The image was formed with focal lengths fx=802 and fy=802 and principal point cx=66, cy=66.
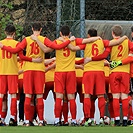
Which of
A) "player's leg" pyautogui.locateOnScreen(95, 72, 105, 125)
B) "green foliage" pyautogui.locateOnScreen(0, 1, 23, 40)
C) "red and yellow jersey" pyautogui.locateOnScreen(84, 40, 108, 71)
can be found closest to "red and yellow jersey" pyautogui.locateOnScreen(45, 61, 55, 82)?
"red and yellow jersey" pyautogui.locateOnScreen(84, 40, 108, 71)

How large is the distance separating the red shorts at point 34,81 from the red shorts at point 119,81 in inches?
57.2

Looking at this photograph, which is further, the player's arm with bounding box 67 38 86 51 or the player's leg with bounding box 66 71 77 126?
the player's leg with bounding box 66 71 77 126

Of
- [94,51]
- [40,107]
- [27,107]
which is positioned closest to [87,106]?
[40,107]

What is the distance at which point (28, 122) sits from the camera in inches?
656

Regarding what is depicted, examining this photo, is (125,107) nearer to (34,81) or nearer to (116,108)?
(116,108)

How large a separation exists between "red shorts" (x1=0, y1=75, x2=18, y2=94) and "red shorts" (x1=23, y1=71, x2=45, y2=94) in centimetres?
20

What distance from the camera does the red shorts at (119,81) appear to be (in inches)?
653

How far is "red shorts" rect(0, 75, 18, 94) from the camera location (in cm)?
1667

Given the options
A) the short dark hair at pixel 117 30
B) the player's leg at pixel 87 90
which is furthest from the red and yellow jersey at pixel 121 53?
the player's leg at pixel 87 90

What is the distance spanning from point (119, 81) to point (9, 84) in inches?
90.0

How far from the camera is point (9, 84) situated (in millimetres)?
16672

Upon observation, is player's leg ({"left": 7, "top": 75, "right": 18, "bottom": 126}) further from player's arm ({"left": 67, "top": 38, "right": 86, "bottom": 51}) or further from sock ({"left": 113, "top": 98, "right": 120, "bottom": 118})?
sock ({"left": 113, "top": 98, "right": 120, "bottom": 118})

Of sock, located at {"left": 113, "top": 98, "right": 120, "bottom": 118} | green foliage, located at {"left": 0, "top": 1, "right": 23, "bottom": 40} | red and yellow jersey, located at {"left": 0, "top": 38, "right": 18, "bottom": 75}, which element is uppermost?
green foliage, located at {"left": 0, "top": 1, "right": 23, "bottom": 40}

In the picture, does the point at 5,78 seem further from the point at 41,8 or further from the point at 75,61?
the point at 41,8
